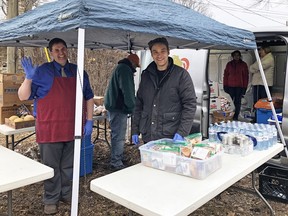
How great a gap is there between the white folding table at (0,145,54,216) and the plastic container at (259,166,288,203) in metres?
2.34

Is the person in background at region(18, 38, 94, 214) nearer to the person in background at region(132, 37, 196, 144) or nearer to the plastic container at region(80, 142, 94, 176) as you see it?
the person in background at region(132, 37, 196, 144)

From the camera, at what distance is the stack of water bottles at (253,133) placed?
2.62 m

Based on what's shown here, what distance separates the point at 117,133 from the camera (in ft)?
13.8

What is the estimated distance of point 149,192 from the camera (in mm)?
1723

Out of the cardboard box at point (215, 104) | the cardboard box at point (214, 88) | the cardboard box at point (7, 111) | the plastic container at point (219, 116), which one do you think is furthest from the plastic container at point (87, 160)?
the cardboard box at point (214, 88)

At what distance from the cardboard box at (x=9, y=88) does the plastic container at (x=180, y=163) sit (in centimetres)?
247

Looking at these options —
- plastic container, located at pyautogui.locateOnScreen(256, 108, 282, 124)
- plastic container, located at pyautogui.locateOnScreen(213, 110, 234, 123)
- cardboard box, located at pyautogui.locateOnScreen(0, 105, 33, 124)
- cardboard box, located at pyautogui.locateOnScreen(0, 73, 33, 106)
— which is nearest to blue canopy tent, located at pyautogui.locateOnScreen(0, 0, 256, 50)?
cardboard box, located at pyautogui.locateOnScreen(0, 73, 33, 106)

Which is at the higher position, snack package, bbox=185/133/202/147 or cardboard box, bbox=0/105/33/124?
snack package, bbox=185/133/202/147

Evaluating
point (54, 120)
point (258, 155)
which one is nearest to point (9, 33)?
point (54, 120)

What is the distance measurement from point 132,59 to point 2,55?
28.7ft

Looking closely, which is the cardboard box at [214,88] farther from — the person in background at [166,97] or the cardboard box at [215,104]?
the person in background at [166,97]

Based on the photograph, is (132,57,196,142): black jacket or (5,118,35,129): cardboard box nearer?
(132,57,196,142): black jacket

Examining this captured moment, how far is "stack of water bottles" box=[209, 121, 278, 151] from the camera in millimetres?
2615

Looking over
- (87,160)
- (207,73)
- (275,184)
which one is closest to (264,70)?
(207,73)
